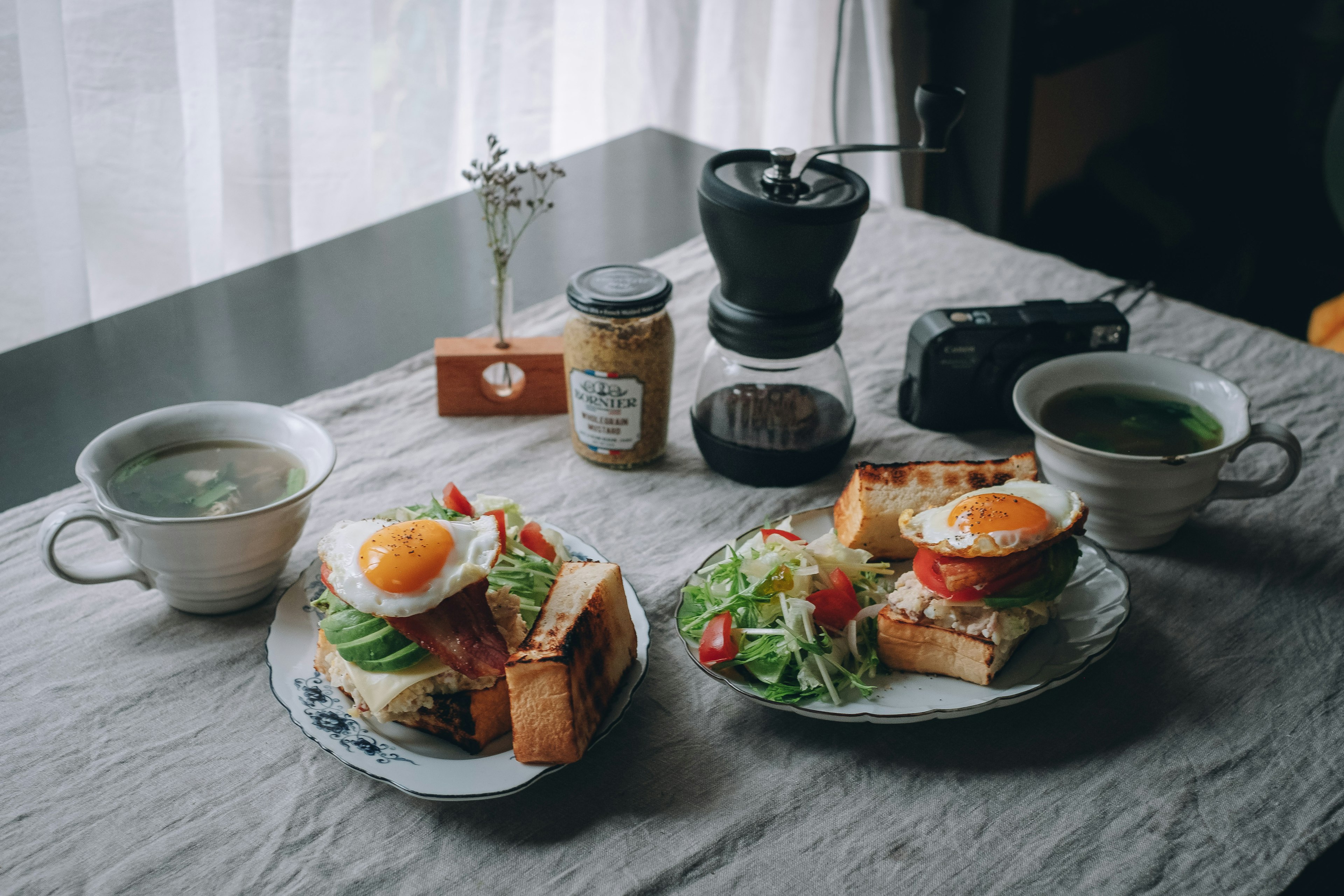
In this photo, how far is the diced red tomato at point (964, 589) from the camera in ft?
3.63

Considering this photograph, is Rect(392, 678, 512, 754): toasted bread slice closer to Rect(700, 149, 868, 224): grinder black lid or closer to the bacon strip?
the bacon strip

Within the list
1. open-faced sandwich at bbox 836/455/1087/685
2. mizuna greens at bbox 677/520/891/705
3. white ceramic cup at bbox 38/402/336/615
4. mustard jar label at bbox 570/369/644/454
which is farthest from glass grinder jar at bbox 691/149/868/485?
white ceramic cup at bbox 38/402/336/615

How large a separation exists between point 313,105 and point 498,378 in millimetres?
1315

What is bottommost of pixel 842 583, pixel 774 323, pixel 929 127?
pixel 842 583

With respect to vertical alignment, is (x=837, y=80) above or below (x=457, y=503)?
above

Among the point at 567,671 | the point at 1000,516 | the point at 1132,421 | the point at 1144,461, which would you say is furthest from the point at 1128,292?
the point at 567,671

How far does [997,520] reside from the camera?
1.11m

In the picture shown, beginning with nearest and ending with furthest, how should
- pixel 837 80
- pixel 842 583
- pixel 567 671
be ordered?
pixel 567 671, pixel 842 583, pixel 837 80

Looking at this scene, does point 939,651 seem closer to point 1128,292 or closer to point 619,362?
point 619,362

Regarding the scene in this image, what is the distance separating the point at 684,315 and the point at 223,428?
88 centimetres

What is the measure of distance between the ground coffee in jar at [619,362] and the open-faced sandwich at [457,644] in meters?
0.42

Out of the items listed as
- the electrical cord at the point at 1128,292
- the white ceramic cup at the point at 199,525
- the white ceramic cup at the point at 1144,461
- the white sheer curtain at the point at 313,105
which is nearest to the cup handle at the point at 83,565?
the white ceramic cup at the point at 199,525

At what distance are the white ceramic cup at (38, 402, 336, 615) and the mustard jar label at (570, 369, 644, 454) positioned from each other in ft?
1.25

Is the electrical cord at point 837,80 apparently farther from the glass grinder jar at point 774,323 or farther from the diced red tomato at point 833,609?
the diced red tomato at point 833,609
